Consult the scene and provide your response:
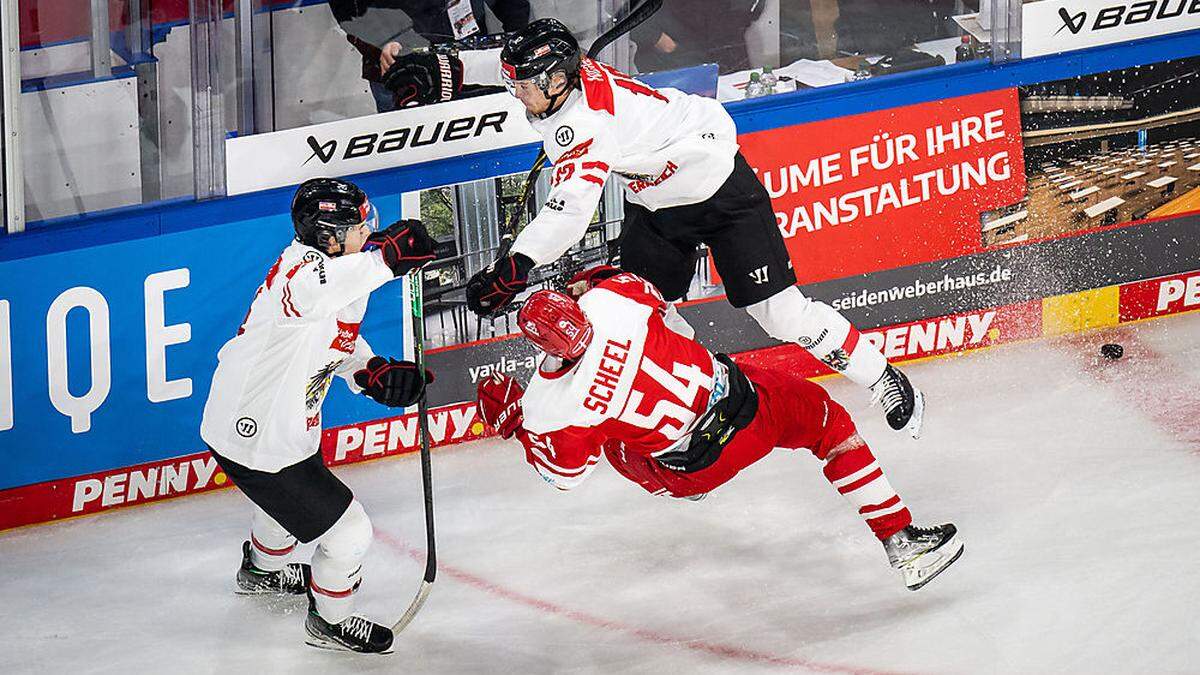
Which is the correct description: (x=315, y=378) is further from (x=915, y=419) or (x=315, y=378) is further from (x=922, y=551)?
(x=915, y=419)

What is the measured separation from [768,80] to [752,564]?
175cm

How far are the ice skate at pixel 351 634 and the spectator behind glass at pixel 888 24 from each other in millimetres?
2582

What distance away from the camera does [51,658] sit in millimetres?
4645

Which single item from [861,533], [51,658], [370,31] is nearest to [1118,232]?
[861,533]

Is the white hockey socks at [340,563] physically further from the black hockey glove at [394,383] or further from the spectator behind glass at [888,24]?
the spectator behind glass at [888,24]

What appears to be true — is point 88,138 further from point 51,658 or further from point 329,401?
point 51,658

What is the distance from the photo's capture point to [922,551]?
14.5ft

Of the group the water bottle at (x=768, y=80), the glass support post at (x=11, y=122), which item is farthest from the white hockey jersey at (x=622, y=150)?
the glass support post at (x=11, y=122)

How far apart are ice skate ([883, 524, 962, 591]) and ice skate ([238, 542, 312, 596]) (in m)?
1.63

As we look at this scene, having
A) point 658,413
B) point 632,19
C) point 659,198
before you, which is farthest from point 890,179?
point 658,413

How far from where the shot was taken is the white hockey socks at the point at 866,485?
4.35 m

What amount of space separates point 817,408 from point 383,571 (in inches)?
57.1

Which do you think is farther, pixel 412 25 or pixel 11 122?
pixel 412 25

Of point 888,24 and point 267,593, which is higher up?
point 888,24
